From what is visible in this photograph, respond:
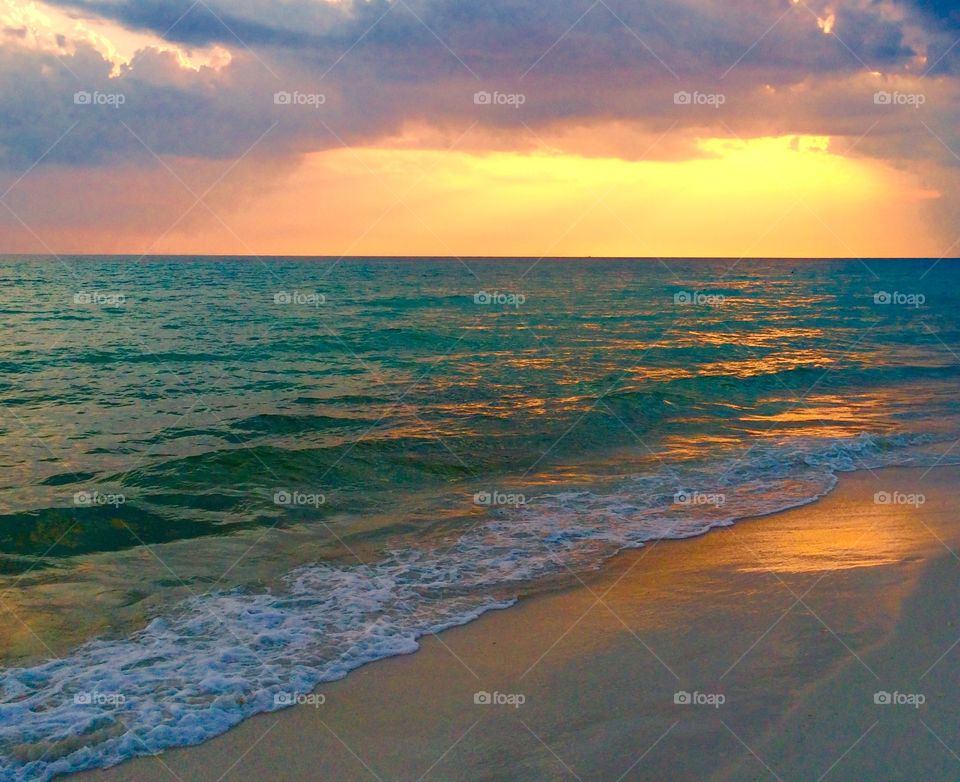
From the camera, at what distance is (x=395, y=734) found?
18.0ft

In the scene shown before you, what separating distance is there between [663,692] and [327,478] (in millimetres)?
7563

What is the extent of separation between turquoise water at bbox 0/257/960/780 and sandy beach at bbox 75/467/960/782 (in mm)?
516

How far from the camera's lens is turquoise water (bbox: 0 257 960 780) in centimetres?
658

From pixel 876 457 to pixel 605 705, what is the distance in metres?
10.5

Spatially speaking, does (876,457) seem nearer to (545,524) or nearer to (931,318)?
(545,524)

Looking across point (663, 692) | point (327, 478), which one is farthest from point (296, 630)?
point (327, 478)

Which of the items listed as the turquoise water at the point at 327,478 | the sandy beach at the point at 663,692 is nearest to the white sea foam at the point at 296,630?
the turquoise water at the point at 327,478

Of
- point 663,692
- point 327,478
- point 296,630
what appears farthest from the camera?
point 327,478

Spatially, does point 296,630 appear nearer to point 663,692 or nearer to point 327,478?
point 663,692

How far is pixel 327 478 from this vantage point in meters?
12.4

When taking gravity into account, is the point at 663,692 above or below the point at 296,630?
below

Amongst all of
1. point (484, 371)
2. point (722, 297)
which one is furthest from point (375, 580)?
point (722, 297)

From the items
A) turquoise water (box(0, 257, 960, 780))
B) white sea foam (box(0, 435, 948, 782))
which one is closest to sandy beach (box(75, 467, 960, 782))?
white sea foam (box(0, 435, 948, 782))

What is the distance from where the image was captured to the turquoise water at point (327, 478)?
259 inches
